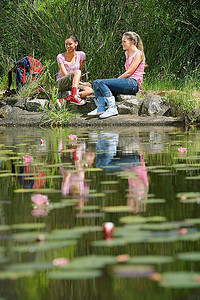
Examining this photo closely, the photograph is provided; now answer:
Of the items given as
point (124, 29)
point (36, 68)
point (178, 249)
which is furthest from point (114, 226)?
point (124, 29)

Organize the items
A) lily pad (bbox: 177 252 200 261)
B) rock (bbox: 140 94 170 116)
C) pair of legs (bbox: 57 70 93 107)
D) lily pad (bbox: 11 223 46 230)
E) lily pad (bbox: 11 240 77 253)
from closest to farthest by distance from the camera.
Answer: lily pad (bbox: 177 252 200 261) < lily pad (bbox: 11 240 77 253) < lily pad (bbox: 11 223 46 230) < rock (bbox: 140 94 170 116) < pair of legs (bbox: 57 70 93 107)

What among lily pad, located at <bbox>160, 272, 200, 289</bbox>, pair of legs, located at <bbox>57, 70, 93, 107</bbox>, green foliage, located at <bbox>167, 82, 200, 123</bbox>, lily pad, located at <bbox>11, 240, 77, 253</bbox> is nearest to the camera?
lily pad, located at <bbox>160, 272, 200, 289</bbox>

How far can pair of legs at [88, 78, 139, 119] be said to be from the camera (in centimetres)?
903

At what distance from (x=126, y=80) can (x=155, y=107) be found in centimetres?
68

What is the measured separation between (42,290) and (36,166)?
8.04ft

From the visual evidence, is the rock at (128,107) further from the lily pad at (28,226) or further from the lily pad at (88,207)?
the lily pad at (28,226)

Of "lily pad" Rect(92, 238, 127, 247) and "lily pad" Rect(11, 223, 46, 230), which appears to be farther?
"lily pad" Rect(11, 223, 46, 230)

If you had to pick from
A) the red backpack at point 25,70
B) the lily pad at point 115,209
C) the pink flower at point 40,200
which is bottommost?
the lily pad at point 115,209

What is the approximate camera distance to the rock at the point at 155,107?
30.6ft

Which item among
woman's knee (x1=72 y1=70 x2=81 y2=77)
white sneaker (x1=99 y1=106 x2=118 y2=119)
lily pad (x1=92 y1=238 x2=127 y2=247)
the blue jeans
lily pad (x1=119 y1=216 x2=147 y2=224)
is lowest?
lily pad (x1=92 y1=238 x2=127 y2=247)

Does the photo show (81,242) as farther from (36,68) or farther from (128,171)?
(36,68)

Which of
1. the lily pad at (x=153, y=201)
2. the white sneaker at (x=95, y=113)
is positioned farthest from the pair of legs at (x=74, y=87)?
the lily pad at (x=153, y=201)

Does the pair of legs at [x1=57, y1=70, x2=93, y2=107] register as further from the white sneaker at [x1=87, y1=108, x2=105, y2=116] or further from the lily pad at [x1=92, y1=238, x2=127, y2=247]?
the lily pad at [x1=92, y1=238, x2=127, y2=247]

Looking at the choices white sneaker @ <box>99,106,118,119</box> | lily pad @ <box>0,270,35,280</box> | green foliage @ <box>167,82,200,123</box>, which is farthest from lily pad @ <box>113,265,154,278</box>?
white sneaker @ <box>99,106,118,119</box>
